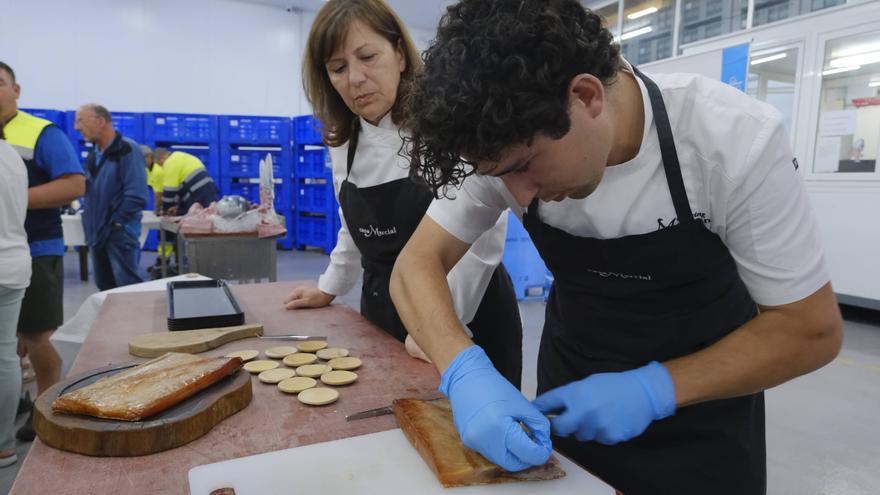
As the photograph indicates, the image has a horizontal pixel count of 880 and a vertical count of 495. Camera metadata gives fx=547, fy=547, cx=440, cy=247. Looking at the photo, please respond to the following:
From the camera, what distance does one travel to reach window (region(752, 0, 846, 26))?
5.98 meters

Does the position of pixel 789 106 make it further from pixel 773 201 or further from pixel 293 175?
pixel 293 175

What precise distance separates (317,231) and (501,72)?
24.8ft

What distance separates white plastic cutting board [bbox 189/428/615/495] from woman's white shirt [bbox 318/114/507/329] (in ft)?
1.76

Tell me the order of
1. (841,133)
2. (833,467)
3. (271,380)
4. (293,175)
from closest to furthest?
(271,380)
(833,467)
(841,133)
(293,175)

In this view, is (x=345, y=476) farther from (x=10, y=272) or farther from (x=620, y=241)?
(x=10, y=272)

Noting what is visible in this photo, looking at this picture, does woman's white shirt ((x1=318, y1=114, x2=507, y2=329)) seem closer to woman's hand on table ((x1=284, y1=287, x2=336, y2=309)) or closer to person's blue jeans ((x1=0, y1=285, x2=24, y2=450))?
woman's hand on table ((x1=284, y1=287, x2=336, y2=309))

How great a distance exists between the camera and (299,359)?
1188 millimetres

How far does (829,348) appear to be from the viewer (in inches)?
32.7

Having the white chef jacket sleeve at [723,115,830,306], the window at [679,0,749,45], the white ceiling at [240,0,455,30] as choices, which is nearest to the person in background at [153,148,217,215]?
the white ceiling at [240,0,455,30]

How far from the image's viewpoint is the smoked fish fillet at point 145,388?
0.83 metres

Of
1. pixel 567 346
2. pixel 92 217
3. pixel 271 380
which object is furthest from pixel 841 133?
pixel 92 217

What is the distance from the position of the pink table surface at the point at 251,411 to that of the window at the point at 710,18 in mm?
7029

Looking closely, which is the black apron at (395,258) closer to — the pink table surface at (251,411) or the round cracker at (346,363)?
the pink table surface at (251,411)

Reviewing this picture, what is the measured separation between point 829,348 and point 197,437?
979 mm
